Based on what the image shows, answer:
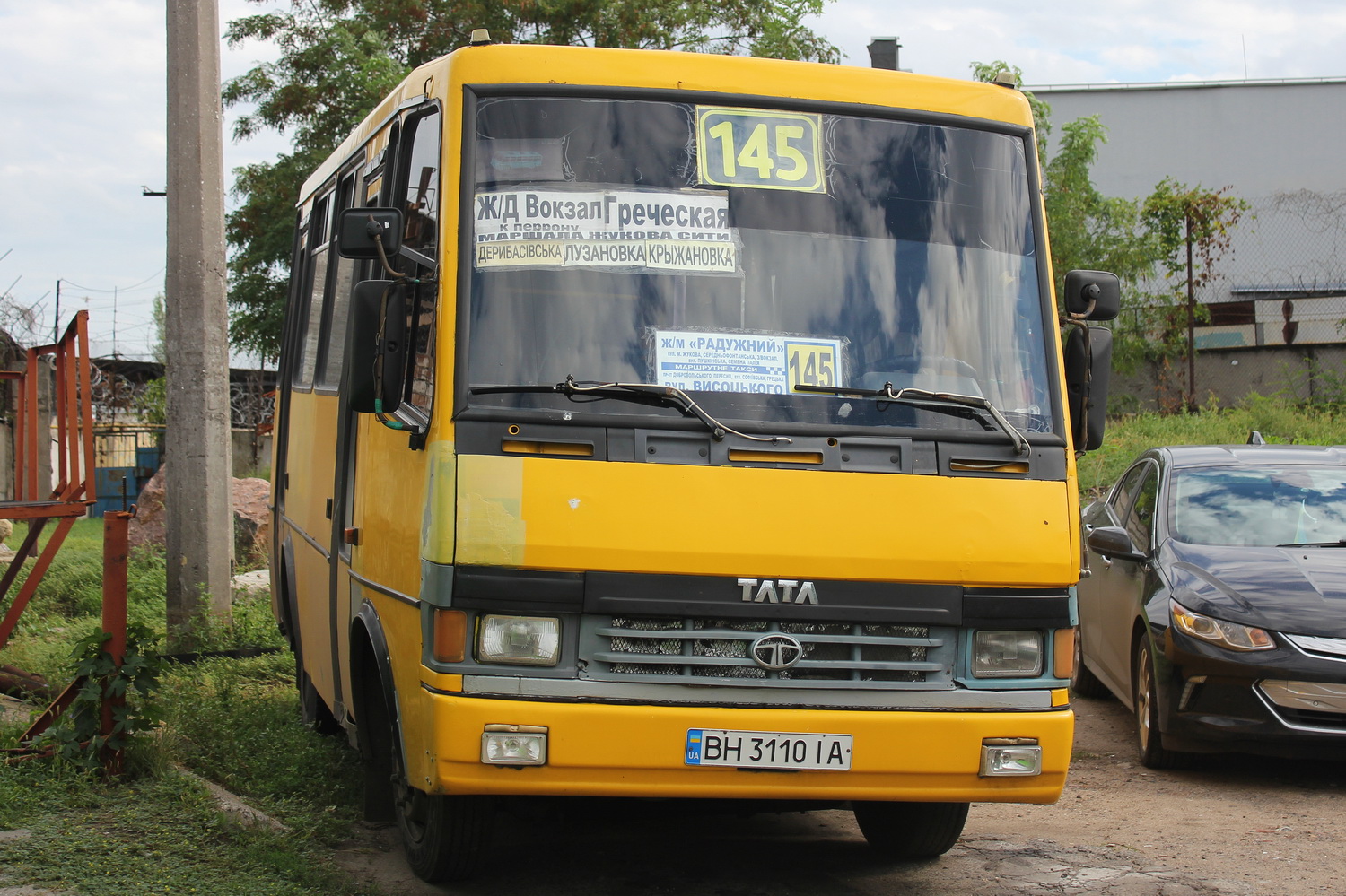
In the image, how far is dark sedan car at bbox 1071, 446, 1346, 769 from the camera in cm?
669

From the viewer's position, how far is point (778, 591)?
4340 mm

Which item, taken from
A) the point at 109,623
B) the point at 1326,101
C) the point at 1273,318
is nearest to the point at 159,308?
the point at 1326,101

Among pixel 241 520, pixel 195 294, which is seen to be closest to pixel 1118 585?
pixel 195 294

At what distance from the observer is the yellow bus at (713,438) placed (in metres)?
4.29

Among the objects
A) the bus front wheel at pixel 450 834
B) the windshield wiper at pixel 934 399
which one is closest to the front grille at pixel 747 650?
the windshield wiper at pixel 934 399

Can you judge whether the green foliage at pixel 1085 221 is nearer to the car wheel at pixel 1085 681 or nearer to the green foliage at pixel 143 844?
the car wheel at pixel 1085 681

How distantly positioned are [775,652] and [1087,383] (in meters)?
1.59

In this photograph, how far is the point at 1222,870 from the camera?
547 centimetres

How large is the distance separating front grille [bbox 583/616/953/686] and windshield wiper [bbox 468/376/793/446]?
21.9 inches

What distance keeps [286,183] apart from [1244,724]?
19981 mm

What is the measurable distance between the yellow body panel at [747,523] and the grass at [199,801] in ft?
5.02

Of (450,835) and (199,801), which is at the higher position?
(450,835)

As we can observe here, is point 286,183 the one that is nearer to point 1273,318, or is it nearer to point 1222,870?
point 1273,318

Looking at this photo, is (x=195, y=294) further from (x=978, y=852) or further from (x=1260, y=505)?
(x=1260, y=505)
